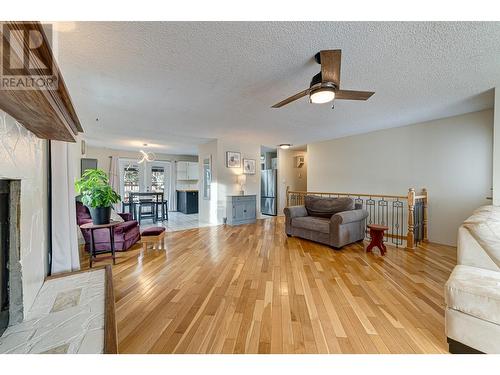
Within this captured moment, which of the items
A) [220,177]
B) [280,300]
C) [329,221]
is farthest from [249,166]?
[280,300]

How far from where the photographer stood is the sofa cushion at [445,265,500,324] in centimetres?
121

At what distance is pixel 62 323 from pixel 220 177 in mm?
4370

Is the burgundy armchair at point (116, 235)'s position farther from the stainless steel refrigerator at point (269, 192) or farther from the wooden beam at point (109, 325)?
the stainless steel refrigerator at point (269, 192)

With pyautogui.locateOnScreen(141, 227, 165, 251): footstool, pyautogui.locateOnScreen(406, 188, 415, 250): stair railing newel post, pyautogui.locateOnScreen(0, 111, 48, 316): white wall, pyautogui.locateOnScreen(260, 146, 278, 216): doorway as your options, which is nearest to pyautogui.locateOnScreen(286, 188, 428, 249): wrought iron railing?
pyautogui.locateOnScreen(406, 188, 415, 250): stair railing newel post

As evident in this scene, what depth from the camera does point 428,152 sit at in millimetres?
3951

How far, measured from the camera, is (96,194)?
2.58 m

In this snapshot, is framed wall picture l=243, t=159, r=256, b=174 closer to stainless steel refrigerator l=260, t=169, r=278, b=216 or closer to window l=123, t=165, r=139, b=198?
stainless steel refrigerator l=260, t=169, r=278, b=216

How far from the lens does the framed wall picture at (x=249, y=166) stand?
5949 millimetres

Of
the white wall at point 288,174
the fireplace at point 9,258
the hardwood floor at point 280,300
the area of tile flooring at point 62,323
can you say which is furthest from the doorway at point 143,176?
the fireplace at point 9,258

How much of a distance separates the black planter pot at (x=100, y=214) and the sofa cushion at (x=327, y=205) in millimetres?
3556

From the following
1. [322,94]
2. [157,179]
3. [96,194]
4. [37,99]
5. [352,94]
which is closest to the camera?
[37,99]

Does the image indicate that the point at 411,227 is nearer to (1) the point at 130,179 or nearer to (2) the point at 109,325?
(2) the point at 109,325

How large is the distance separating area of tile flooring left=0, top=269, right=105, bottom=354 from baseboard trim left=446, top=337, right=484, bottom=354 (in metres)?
2.14
